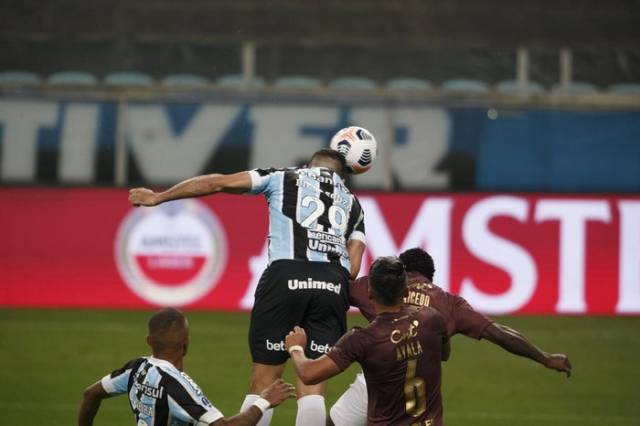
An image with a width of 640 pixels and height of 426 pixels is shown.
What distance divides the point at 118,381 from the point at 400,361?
1.29m

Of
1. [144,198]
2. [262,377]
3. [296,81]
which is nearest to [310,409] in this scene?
[262,377]

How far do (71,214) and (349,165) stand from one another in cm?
748

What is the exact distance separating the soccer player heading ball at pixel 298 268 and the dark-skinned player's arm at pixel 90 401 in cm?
90

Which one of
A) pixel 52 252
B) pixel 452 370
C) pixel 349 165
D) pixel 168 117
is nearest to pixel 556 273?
pixel 452 370

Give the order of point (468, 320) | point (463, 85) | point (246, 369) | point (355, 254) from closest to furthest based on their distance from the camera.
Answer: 1. point (468, 320)
2. point (355, 254)
3. point (246, 369)
4. point (463, 85)

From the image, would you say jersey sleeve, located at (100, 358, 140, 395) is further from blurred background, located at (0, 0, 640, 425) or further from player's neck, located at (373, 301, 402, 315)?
blurred background, located at (0, 0, 640, 425)

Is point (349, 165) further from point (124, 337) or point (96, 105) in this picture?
point (96, 105)

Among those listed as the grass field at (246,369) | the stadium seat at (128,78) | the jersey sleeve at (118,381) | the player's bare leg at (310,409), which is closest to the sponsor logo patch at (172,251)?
the grass field at (246,369)

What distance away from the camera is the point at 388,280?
17.4 feet

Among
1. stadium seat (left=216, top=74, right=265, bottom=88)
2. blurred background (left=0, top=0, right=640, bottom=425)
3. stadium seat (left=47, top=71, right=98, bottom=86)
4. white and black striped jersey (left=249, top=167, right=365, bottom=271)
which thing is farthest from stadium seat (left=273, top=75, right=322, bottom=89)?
white and black striped jersey (left=249, top=167, right=365, bottom=271)

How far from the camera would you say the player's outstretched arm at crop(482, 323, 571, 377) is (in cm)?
578

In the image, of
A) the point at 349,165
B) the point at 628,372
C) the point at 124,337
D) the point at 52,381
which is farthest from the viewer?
the point at 124,337

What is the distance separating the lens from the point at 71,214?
45.2 ft

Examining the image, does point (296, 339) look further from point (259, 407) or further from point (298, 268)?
point (298, 268)
